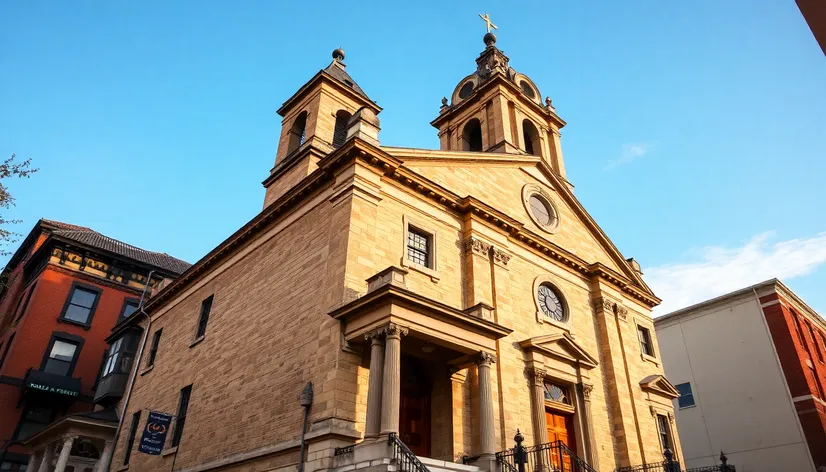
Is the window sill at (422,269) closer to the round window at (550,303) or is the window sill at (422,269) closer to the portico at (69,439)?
the round window at (550,303)

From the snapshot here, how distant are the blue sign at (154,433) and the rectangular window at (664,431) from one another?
18.1 meters

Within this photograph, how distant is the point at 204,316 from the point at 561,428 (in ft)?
45.8

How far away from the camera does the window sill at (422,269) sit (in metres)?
16.4

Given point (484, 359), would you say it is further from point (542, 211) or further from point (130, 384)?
point (130, 384)

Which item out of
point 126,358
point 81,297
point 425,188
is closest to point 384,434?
point 425,188

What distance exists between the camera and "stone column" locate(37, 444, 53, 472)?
75.6ft

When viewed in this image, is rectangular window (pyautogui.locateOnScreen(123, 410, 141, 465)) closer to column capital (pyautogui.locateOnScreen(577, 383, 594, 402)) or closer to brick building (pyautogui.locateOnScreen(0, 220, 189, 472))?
brick building (pyautogui.locateOnScreen(0, 220, 189, 472))

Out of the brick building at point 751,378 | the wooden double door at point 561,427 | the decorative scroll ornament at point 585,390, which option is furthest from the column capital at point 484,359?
the brick building at point 751,378

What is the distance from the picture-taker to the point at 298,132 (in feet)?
87.4

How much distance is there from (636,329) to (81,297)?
92.7 ft

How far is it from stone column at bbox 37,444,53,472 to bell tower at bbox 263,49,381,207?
13.6 meters

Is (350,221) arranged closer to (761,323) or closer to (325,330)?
(325,330)

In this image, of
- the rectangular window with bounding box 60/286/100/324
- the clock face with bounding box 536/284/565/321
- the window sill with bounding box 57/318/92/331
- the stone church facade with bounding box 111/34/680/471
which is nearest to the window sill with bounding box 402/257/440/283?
the stone church facade with bounding box 111/34/680/471

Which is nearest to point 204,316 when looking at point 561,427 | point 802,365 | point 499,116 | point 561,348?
point 561,348
